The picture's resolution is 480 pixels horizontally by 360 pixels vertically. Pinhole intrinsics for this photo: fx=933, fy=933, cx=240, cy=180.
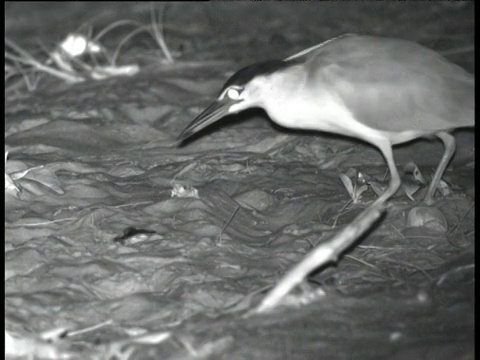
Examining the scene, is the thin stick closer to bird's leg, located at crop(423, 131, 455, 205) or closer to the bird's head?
bird's leg, located at crop(423, 131, 455, 205)

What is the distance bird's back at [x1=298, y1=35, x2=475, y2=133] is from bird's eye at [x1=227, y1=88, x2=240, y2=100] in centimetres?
30

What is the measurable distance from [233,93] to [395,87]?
0.68 metres

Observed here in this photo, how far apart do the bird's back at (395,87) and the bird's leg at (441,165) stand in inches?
5.3

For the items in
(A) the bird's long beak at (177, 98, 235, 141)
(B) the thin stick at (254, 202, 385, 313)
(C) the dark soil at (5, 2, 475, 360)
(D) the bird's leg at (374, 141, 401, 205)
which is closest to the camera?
(C) the dark soil at (5, 2, 475, 360)

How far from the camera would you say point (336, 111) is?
3.87 m

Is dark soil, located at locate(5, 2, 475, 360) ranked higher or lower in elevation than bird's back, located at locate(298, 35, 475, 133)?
lower

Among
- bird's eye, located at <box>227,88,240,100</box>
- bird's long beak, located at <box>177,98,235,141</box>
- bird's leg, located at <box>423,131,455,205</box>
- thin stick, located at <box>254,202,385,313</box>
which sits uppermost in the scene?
bird's eye, located at <box>227,88,240,100</box>

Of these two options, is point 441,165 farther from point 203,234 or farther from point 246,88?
point 203,234

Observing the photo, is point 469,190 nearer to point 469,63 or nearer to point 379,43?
point 379,43

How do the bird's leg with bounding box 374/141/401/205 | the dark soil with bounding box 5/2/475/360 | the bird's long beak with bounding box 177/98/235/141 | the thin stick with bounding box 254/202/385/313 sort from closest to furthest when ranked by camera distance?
1. the dark soil with bounding box 5/2/475/360
2. the thin stick with bounding box 254/202/385/313
3. the bird's leg with bounding box 374/141/401/205
4. the bird's long beak with bounding box 177/98/235/141

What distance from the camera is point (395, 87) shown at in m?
3.92

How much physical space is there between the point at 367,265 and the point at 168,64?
294 centimetres

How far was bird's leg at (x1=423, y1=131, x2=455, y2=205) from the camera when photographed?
155 inches

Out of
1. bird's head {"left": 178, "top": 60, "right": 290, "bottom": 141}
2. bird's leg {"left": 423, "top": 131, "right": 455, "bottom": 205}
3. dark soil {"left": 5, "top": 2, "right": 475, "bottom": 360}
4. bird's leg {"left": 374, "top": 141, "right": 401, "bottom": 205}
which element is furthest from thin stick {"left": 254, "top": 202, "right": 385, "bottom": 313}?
bird's head {"left": 178, "top": 60, "right": 290, "bottom": 141}
